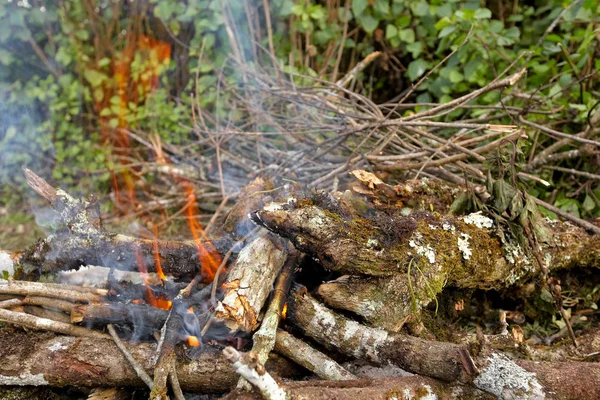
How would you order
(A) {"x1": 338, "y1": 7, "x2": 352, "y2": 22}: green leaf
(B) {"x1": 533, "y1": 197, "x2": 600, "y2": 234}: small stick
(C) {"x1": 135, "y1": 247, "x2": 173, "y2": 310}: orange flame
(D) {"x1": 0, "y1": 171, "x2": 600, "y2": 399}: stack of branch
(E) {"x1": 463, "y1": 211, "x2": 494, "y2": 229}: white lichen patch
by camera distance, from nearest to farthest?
(D) {"x1": 0, "y1": 171, "x2": 600, "y2": 399}: stack of branch → (C) {"x1": 135, "y1": 247, "x2": 173, "y2": 310}: orange flame → (E) {"x1": 463, "y1": 211, "x2": 494, "y2": 229}: white lichen patch → (B) {"x1": 533, "y1": 197, "x2": 600, "y2": 234}: small stick → (A) {"x1": 338, "y1": 7, "x2": 352, "y2": 22}: green leaf

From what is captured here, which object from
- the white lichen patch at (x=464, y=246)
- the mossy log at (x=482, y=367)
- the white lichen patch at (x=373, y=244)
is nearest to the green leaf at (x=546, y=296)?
the white lichen patch at (x=464, y=246)

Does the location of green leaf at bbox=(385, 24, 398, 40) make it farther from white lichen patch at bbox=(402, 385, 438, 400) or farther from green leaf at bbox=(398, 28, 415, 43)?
white lichen patch at bbox=(402, 385, 438, 400)

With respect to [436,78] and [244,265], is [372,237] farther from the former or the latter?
[436,78]

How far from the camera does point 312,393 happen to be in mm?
1869

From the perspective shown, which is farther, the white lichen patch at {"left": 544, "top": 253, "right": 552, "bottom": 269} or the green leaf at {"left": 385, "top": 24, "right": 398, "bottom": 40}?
the green leaf at {"left": 385, "top": 24, "right": 398, "bottom": 40}

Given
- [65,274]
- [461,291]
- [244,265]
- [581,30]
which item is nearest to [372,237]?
[244,265]

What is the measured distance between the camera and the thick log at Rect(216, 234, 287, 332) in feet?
6.81

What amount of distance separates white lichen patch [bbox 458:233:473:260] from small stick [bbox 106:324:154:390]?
61.2 inches

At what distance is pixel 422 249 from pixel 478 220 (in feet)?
1.54

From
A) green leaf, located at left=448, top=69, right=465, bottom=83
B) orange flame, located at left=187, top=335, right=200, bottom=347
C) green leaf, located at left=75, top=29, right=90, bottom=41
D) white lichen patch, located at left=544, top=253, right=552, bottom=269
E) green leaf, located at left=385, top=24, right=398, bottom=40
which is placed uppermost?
green leaf, located at left=75, top=29, right=90, bottom=41

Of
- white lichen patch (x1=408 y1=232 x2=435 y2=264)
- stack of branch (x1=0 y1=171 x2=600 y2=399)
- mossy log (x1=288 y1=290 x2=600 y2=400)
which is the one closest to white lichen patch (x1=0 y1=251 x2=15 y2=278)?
stack of branch (x1=0 y1=171 x2=600 y2=399)

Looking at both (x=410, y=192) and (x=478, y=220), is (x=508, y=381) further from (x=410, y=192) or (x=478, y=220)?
(x=410, y=192)

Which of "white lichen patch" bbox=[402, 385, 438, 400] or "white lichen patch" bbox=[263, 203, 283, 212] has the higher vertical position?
"white lichen patch" bbox=[263, 203, 283, 212]

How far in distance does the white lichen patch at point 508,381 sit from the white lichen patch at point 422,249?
0.56 meters
